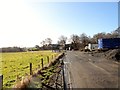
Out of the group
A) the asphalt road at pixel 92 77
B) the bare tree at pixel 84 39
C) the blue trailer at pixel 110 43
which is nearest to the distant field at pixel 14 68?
the asphalt road at pixel 92 77

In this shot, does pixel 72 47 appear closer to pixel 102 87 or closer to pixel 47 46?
pixel 47 46

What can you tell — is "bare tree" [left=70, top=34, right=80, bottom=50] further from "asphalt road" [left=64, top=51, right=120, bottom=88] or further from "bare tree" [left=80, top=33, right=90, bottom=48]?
"asphalt road" [left=64, top=51, right=120, bottom=88]

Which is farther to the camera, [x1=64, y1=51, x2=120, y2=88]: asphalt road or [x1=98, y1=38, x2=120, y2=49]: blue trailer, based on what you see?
[x1=98, y1=38, x2=120, y2=49]: blue trailer

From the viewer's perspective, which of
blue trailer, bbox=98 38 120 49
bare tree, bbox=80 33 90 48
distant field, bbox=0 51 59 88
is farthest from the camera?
bare tree, bbox=80 33 90 48

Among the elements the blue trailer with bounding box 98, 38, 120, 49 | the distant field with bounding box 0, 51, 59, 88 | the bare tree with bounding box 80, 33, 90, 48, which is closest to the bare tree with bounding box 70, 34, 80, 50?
the bare tree with bounding box 80, 33, 90, 48

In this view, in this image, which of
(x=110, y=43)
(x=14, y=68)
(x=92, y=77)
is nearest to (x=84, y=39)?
(x=110, y=43)

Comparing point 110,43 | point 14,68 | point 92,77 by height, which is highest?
point 110,43

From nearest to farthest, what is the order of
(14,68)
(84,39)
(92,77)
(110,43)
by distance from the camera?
(92,77) < (14,68) < (110,43) < (84,39)

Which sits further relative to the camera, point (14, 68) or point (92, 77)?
point (14, 68)

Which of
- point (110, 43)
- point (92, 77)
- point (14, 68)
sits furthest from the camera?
point (110, 43)

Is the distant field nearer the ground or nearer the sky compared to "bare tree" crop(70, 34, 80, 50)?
nearer the ground

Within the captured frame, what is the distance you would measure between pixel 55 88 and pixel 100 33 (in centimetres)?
17513

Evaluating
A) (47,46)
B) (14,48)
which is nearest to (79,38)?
(47,46)

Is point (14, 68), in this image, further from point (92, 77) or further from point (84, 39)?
point (84, 39)
